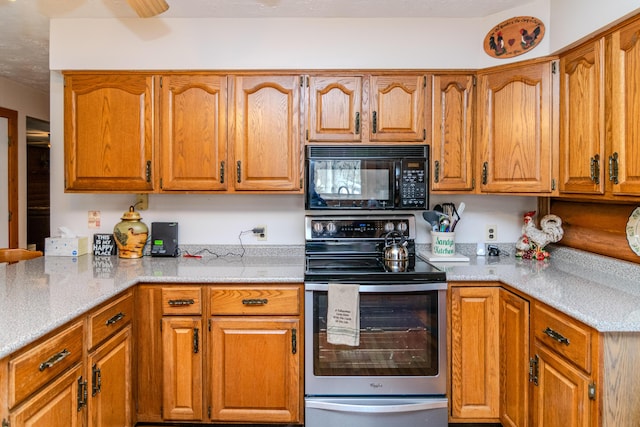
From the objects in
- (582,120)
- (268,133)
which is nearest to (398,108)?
(268,133)

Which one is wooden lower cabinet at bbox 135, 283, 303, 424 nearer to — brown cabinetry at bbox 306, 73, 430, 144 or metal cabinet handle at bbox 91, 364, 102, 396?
metal cabinet handle at bbox 91, 364, 102, 396

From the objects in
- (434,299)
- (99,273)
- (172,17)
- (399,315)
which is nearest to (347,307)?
(399,315)

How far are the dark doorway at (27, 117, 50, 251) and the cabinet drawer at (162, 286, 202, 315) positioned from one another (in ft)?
13.3

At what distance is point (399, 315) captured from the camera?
214cm

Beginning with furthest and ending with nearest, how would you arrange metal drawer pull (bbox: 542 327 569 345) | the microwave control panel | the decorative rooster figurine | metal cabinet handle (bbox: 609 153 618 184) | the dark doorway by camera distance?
the dark doorway
the decorative rooster figurine
the microwave control panel
metal cabinet handle (bbox: 609 153 618 184)
metal drawer pull (bbox: 542 327 569 345)

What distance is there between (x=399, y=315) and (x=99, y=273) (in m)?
1.58

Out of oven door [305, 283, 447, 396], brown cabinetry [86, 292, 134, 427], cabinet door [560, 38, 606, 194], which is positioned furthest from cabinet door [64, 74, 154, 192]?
cabinet door [560, 38, 606, 194]

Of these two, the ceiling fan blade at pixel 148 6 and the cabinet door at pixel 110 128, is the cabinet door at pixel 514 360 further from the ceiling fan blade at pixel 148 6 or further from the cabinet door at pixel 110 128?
the ceiling fan blade at pixel 148 6

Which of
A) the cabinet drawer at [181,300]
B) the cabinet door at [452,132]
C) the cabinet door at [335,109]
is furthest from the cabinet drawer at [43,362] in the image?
the cabinet door at [452,132]

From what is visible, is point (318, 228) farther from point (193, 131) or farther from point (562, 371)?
point (562, 371)

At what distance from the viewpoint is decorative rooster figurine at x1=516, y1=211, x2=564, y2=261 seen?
252 centimetres

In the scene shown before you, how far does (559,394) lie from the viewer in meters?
1.66

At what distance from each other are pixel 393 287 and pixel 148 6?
1.81 m

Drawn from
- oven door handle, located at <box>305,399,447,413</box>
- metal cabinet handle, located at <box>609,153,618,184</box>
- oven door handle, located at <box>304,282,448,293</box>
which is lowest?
oven door handle, located at <box>305,399,447,413</box>
